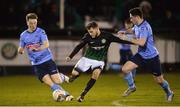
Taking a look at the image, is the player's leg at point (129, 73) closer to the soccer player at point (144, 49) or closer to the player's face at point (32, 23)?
the soccer player at point (144, 49)

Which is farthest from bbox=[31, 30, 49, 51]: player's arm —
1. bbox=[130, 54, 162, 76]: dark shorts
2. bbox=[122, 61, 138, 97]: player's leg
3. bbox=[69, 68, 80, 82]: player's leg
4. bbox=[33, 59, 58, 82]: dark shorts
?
bbox=[130, 54, 162, 76]: dark shorts

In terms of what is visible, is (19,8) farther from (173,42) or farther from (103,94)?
(103,94)

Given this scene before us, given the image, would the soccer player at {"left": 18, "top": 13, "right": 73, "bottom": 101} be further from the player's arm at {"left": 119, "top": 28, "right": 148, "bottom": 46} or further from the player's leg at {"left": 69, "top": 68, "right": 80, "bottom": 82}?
the player's arm at {"left": 119, "top": 28, "right": 148, "bottom": 46}

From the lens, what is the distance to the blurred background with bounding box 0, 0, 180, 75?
23750 mm

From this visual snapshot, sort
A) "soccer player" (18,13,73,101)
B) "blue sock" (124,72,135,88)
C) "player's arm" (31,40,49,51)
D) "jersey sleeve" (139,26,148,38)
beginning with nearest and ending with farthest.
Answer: "player's arm" (31,40,49,51)
"soccer player" (18,13,73,101)
"jersey sleeve" (139,26,148,38)
"blue sock" (124,72,135,88)

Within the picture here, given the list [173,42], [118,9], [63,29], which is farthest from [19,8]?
[173,42]

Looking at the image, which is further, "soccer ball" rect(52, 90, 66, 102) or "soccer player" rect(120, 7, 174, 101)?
"soccer player" rect(120, 7, 174, 101)

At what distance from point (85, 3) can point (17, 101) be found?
1282cm

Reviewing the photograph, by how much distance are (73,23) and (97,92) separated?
9.58m

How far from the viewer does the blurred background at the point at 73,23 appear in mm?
23750

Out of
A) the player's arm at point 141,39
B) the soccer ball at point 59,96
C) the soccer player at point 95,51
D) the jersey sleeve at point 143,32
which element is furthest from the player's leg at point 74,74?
the jersey sleeve at point 143,32

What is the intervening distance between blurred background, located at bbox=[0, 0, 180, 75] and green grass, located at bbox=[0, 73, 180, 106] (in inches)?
48.7

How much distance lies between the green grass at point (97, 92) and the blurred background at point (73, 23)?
1238 millimetres

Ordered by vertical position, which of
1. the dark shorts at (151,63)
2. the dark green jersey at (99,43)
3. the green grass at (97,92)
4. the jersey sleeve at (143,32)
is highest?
the jersey sleeve at (143,32)
